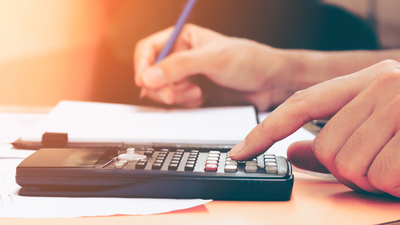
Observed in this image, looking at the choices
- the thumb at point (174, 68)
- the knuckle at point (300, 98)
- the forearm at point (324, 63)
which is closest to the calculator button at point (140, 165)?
the knuckle at point (300, 98)

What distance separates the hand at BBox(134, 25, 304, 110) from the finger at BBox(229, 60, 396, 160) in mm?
423

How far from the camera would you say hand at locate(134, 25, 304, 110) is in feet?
2.28

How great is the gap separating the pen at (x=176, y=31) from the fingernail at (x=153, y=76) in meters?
0.03

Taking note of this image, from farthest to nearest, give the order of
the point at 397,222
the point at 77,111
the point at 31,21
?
the point at 31,21
the point at 77,111
the point at 397,222

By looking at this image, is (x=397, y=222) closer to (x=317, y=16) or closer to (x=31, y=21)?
(x=317, y=16)

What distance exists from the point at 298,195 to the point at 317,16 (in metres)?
0.59

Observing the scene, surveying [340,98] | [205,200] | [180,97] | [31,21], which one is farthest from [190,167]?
[31,21]

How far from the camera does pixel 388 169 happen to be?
22 cm

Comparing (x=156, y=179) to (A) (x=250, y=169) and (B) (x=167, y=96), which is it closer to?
(A) (x=250, y=169)

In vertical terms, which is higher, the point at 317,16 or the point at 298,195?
the point at 317,16

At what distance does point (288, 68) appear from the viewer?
2.48 ft

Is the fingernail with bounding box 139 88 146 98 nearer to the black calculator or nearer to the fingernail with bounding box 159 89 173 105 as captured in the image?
the fingernail with bounding box 159 89 173 105

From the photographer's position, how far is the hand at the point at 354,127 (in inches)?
9.0

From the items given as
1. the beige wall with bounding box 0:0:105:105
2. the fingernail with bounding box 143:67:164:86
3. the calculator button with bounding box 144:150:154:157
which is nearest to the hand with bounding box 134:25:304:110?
the fingernail with bounding box 143:67:164:86
